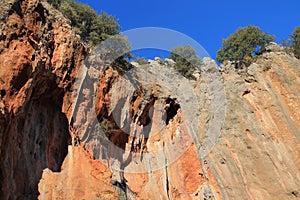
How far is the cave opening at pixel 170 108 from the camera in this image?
76.9 feet

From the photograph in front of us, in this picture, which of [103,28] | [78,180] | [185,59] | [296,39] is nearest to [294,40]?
[296,39]

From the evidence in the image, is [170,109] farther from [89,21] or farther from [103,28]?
[89,21]

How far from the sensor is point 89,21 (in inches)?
919

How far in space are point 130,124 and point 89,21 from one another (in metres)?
7.86

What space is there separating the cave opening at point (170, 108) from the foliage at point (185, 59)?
4992 millimetres

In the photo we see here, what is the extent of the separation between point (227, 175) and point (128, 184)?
19.1 feet

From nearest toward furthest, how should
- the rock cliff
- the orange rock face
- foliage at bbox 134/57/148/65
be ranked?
the rock cliff
the orange rock face
foliage at bbox 134/57/148/65

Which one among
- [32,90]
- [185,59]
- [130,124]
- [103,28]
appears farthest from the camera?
[185,59]

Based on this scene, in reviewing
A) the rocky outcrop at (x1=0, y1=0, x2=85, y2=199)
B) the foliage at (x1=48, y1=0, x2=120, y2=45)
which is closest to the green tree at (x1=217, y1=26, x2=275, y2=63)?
the foliage at (x1=48, y1=0, x2=120, y2=45)

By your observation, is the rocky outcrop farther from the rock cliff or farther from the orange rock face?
the orange rock face

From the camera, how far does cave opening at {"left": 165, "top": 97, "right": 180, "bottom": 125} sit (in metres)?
23.5

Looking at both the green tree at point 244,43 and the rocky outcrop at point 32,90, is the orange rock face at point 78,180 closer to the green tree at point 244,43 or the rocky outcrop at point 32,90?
the rocky outcrop at point 32,90

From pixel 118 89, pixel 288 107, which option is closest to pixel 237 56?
pixel 288 107

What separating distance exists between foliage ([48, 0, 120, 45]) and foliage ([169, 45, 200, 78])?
7421 millimetres
